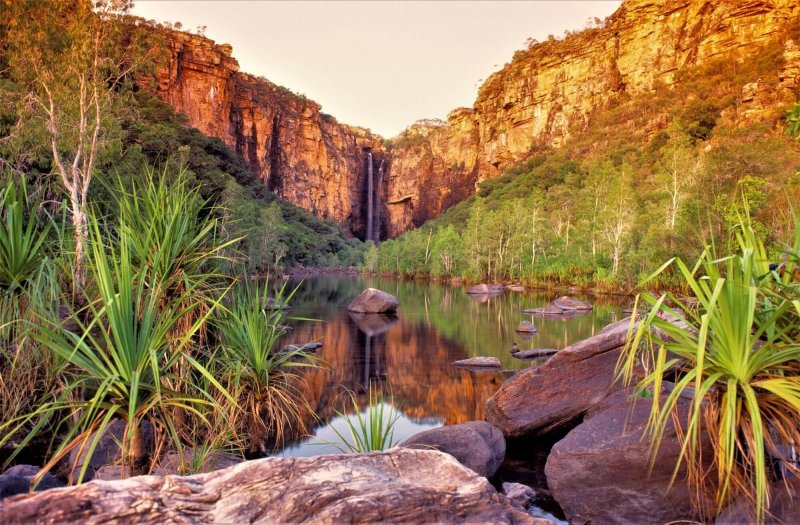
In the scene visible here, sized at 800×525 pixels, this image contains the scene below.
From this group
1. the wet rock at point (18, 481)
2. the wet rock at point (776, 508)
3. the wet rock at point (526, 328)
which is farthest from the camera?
the wet rock at point (526, 328)

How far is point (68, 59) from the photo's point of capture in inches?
488

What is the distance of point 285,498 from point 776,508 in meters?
3.20

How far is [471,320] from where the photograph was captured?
2116 cm

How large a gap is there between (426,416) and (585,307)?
17382mm

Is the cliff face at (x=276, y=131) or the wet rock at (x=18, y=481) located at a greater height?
the cliff face at (x=276, y=131)

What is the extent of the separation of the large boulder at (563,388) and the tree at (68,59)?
1185 centimetres

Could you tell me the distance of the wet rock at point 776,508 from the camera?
299 centimetres

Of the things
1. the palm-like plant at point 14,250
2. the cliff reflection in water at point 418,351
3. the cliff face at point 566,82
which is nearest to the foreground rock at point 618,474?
the cliff reflection in water at point 418,351

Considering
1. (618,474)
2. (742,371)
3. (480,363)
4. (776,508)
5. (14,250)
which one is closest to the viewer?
(742,371)

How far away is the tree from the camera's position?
489 inches

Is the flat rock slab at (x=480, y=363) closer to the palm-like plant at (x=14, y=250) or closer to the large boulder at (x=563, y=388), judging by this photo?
the large boulder at (x=563, y=388)

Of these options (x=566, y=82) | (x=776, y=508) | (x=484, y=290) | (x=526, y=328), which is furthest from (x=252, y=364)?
(x=566, y=82)

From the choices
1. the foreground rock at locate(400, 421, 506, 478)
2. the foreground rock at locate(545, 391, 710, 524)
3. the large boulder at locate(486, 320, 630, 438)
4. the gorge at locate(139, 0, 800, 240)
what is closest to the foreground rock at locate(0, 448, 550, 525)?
the foreground rock at locate(545, 391, 710, 524)

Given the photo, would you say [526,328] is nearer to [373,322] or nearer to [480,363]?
[480,363]
